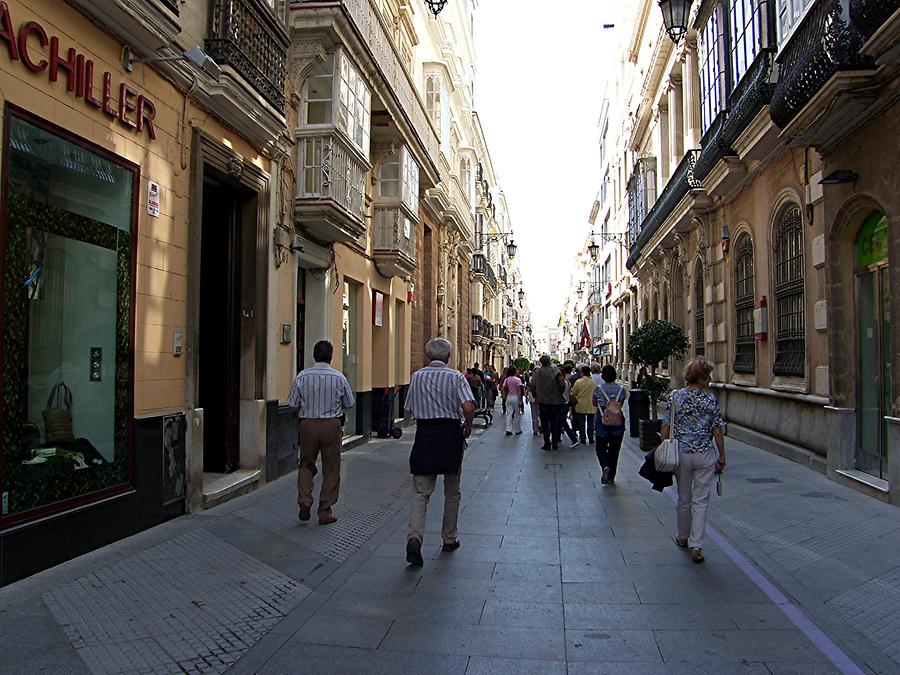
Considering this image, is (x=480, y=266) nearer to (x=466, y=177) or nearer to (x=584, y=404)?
(x=466, y=177)

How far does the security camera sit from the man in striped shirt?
3.01 metres

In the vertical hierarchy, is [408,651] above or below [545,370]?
below

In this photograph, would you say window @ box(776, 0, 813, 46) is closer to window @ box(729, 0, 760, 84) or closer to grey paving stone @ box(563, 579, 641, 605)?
window @ box(729, 0, 760, 84)

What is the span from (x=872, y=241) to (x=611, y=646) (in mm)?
7380

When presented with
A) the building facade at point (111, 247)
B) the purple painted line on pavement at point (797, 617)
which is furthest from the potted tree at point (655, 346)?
the purple painted line on pavement at point (797, 617)

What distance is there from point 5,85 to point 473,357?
3724 centimetres

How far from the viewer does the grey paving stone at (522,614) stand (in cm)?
471

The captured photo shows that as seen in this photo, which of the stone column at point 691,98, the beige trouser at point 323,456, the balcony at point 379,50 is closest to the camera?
the beige trouser at point 323,456

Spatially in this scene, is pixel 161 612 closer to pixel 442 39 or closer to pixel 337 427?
pixel 337 427

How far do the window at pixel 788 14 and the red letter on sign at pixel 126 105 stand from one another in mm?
8826

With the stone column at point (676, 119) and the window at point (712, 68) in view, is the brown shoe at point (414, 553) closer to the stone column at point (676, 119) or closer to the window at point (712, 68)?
the window at point (712, 68)

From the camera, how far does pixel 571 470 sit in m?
11.8

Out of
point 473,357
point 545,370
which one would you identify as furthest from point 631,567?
point 473,357

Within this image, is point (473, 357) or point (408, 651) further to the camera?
point (473, 357)
